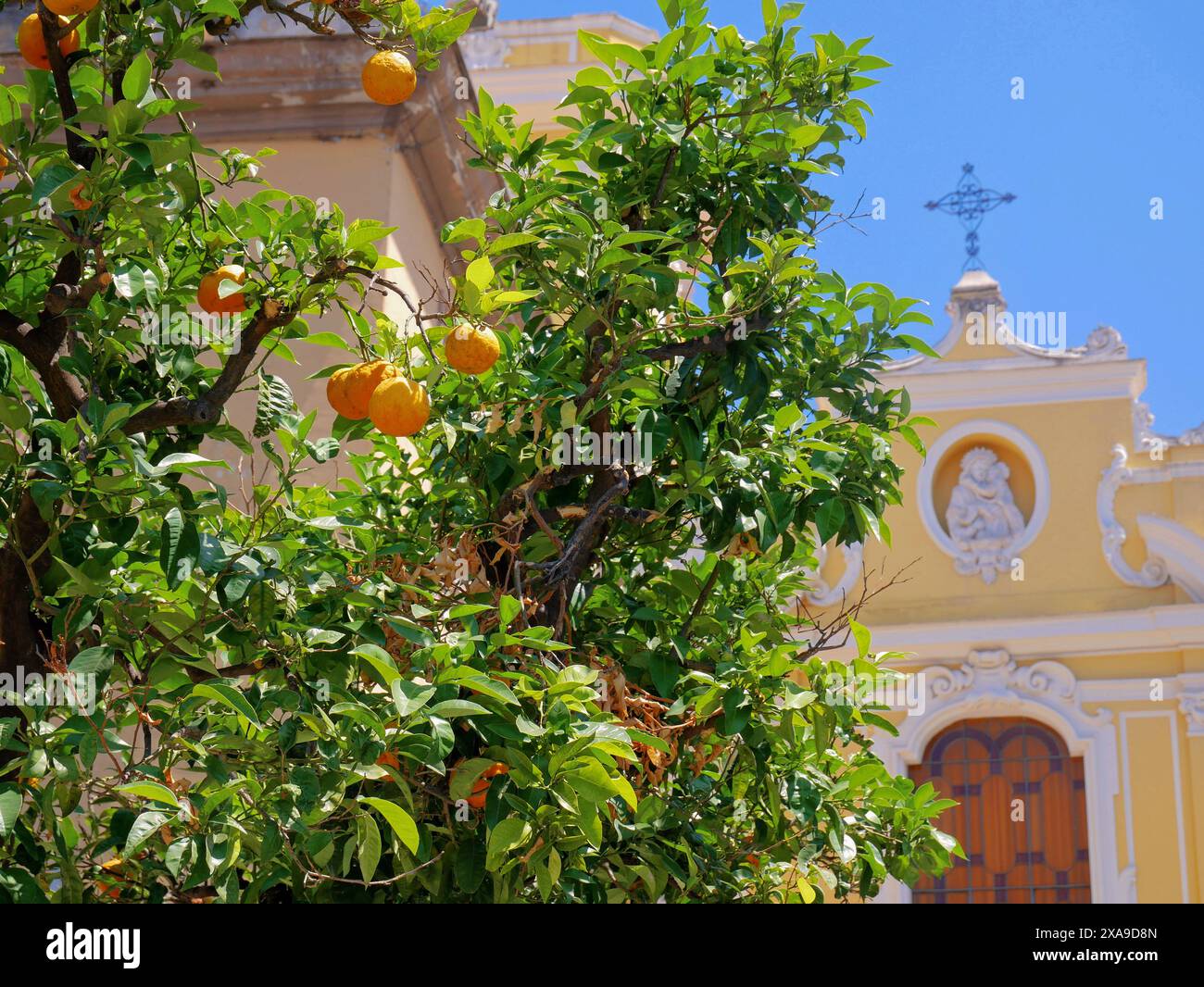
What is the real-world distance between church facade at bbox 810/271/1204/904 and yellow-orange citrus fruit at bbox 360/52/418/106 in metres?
10.1

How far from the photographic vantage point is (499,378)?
399 centimetres

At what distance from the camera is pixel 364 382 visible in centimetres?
340

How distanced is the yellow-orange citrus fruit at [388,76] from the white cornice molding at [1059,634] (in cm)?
1073

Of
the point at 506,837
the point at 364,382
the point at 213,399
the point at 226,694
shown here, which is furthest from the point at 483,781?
the point at 213,399

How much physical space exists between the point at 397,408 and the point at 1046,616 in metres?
12.2

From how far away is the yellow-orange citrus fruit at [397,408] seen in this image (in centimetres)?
329

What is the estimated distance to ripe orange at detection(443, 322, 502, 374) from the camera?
3408mm

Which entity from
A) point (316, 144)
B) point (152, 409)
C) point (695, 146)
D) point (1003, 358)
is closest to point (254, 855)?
point (152, 409)

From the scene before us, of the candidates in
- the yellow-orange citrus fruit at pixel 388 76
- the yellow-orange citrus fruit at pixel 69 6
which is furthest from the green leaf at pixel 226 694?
the yellow-orange citrus fruit at pixel 388 76

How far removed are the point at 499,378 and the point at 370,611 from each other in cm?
76

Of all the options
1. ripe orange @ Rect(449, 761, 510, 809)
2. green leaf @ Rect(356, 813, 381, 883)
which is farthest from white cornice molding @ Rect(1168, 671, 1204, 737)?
green leaf @ Rect(356, 813, 381, 883)

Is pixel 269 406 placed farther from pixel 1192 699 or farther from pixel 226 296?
pixel 1192 699

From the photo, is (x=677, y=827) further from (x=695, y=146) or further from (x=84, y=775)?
(x=695, y=146)

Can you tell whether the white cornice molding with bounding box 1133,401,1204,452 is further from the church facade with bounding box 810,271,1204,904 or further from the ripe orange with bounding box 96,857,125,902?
the ripe orange with bounding box 96,857,125,902
